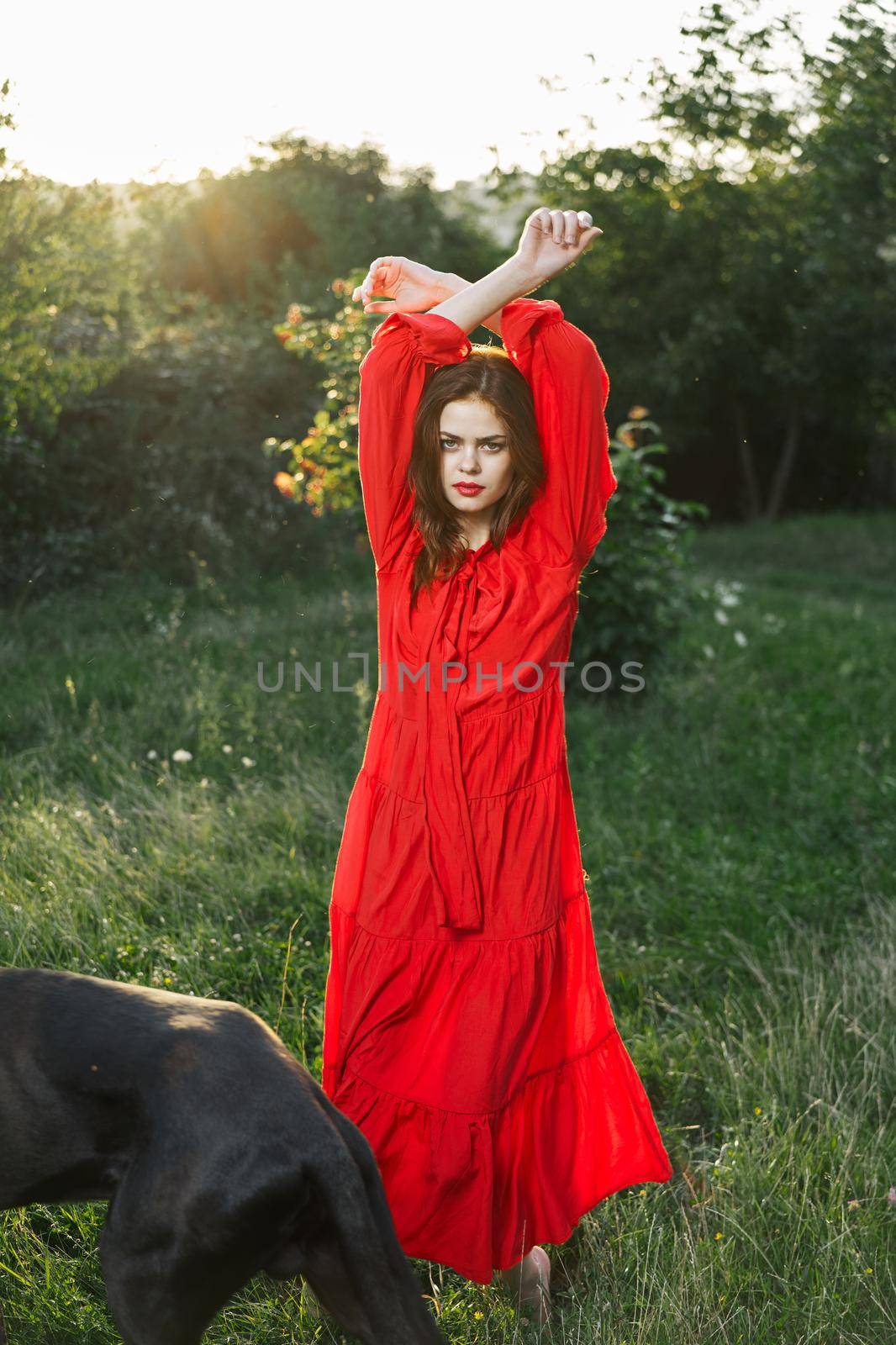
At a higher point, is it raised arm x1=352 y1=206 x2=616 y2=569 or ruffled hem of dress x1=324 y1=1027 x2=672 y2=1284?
raised arm x1=352 y1=206 x2=616 y2=569

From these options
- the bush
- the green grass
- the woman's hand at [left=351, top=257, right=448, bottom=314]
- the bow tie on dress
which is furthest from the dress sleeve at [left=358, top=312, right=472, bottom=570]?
the bush

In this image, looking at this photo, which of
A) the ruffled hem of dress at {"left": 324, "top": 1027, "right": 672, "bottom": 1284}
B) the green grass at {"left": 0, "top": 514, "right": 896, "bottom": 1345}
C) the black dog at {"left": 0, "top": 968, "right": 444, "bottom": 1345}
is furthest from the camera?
the green grass at {"left": 0, "top": 514, "right": 896, "bottom": 1345}

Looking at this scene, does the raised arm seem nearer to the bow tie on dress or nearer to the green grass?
the bow tie on dress

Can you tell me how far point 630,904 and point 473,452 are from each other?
2.23 metres

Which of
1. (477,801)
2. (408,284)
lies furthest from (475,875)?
(408,284)

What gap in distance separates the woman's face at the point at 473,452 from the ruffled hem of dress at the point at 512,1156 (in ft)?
3.55

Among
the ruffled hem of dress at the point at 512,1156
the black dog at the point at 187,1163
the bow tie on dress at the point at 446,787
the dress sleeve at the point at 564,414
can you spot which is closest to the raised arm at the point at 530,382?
the dress sleeve at the point at 564,414

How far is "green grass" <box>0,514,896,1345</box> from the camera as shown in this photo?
7.43 ft

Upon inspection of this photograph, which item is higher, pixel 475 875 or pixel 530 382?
pixel 530 382

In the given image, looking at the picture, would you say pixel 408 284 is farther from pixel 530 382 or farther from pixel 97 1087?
pixel 97 1087

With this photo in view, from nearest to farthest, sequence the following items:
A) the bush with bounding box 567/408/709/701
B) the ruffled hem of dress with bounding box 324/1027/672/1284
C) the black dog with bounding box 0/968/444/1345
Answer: the black dog with bounding box 0/968/444/1345
the ruffled hem of dress with bounding box 324/1027/672/1284
the bush with bounding box 567/408/709/701

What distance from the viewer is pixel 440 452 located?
88.0 inches

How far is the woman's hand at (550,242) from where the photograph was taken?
218cm

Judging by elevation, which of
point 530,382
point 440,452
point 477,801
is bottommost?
point 477,801
